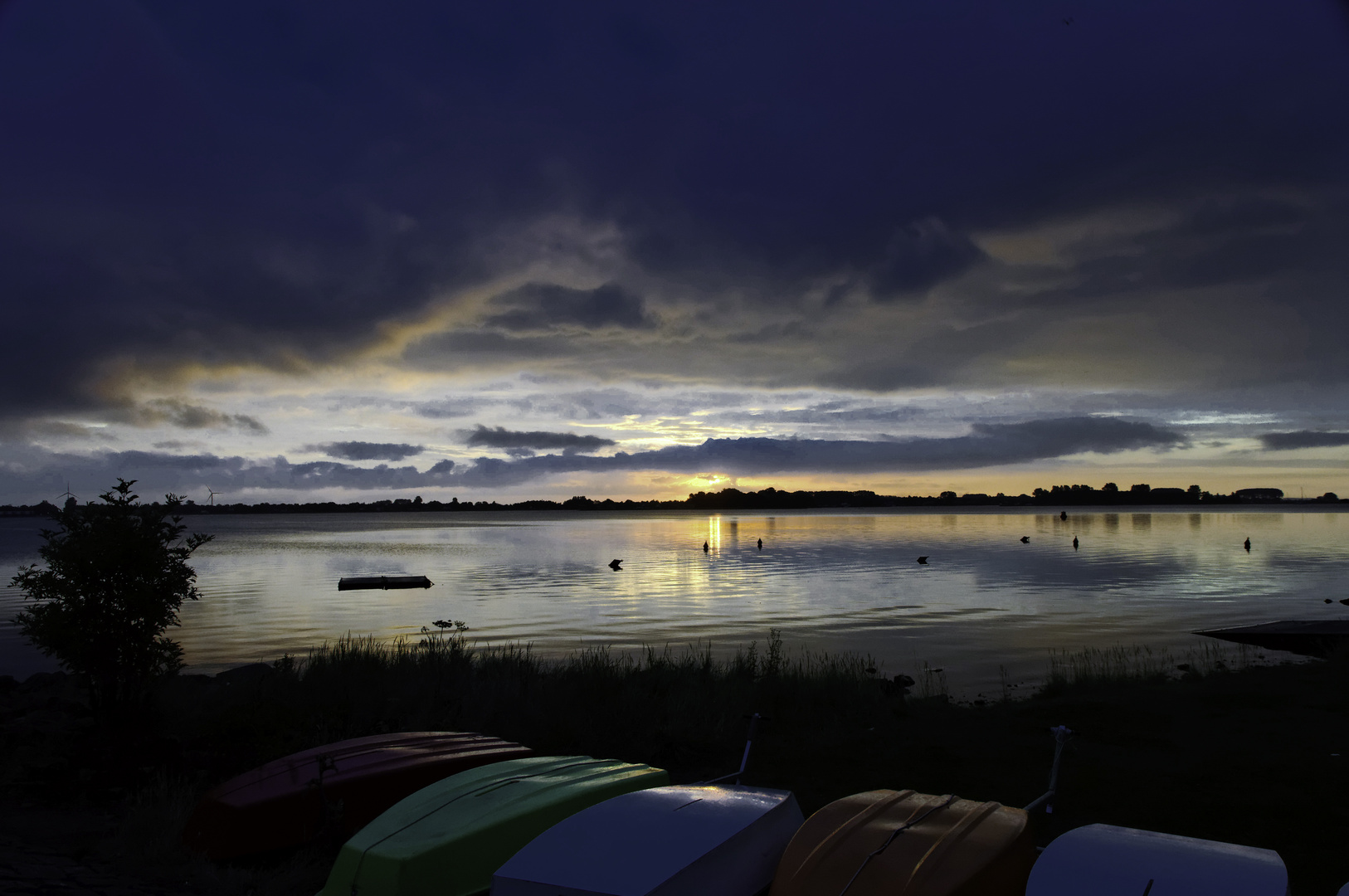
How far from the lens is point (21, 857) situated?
5.71m

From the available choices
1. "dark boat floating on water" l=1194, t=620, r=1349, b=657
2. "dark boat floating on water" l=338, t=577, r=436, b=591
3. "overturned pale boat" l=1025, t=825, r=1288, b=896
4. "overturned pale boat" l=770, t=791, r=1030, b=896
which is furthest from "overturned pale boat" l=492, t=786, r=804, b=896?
"dark boat floating on water" l=338, t=577, r=436, b=591

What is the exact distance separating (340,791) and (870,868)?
4.09 meters

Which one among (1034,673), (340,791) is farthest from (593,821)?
(1034,673)

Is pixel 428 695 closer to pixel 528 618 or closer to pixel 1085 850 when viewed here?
pixel 1085 850

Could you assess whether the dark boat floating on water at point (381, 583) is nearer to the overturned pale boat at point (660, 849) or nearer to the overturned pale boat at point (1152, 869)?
the overturned pale boat at point (660, 849)

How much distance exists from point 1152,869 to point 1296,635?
19.9 metres

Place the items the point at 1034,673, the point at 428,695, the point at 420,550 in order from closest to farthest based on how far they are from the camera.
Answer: the point at 428,695
the point at 1034,673
the point at 420,550

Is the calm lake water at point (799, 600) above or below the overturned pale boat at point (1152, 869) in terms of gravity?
below

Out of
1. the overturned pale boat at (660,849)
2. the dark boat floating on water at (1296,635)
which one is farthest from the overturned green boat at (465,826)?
the dark boat floating on water at (1296,635)

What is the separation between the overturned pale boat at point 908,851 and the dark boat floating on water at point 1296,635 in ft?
56.9

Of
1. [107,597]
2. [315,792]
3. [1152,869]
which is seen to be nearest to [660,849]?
[1152,869]

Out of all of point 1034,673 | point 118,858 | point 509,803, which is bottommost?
point 1034,673

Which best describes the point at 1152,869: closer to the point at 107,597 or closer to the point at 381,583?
the point at 107,597

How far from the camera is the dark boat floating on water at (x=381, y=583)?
38656 millimetres
